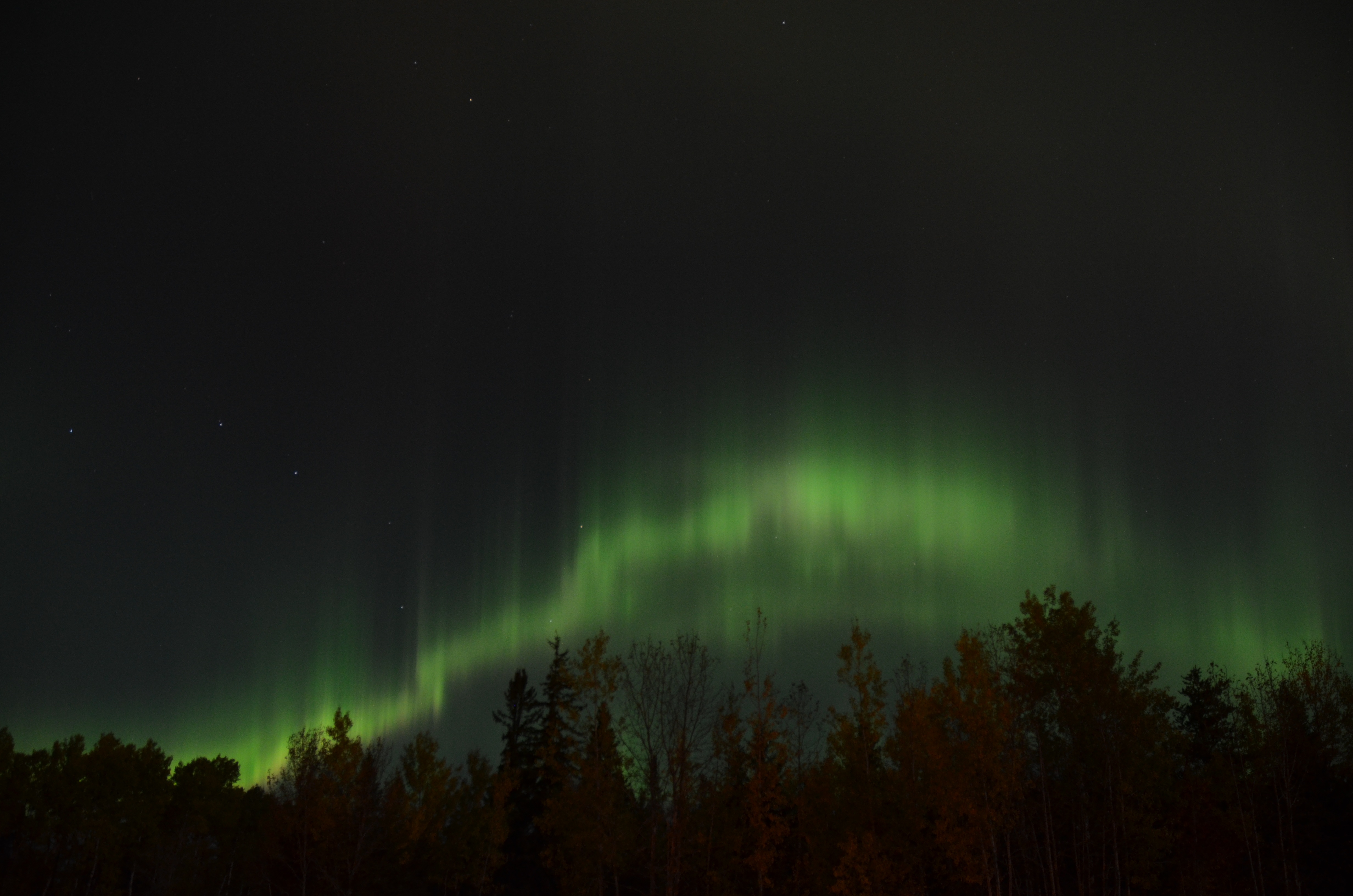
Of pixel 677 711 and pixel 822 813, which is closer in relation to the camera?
pixel 677 711

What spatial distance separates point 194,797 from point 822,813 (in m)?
48.5

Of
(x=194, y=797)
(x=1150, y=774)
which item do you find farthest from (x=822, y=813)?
(x=194, y=797)

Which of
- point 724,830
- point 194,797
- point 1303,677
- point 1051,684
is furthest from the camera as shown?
point 194,797

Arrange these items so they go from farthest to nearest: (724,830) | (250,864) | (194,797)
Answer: (194,797) → (250,864) → (724,830)

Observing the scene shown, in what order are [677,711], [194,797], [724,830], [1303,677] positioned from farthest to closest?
[194,797], [1303,677], [724,830], [677,711]

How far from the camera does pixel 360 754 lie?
42.6 meters

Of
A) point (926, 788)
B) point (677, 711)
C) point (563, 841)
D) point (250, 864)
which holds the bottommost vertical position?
point (250, 864)

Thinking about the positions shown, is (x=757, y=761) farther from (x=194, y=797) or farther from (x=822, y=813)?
(x=194, y=797)

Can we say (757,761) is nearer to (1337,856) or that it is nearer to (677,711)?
(677,711)

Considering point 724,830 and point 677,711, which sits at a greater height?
point 677,711

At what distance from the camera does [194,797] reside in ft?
208

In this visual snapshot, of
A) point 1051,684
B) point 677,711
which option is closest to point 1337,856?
point 1051,684

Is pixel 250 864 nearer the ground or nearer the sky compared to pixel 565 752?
nearer the ground

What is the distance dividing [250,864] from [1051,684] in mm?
48237
